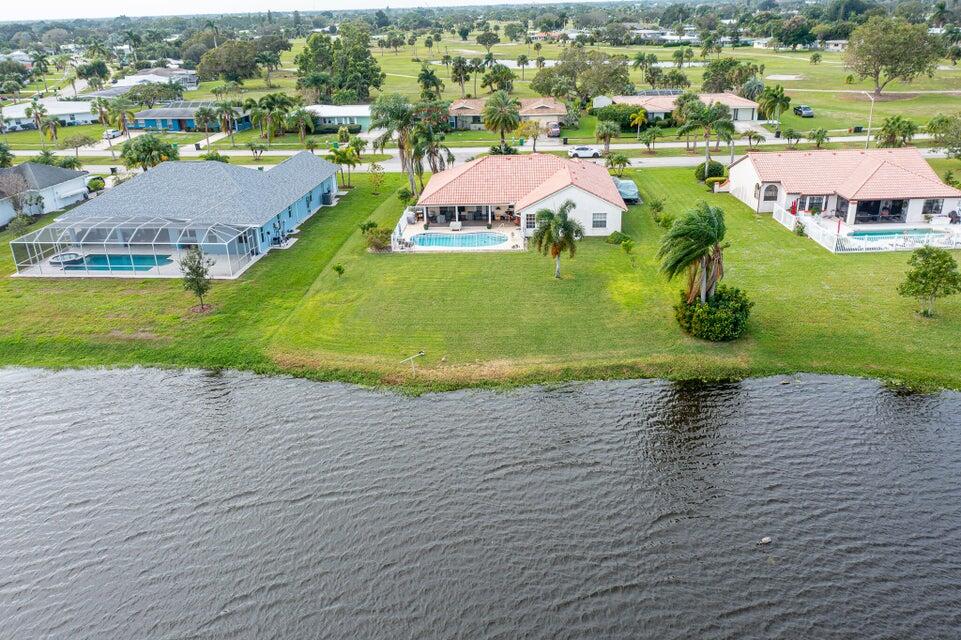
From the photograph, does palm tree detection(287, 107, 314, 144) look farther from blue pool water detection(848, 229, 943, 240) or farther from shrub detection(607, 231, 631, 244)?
blue pool water detection(848, 229, 943, 240)

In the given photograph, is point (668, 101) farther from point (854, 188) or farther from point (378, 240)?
point (378, 240)

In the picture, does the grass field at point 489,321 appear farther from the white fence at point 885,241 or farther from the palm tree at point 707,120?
the palm tree at point 707,120

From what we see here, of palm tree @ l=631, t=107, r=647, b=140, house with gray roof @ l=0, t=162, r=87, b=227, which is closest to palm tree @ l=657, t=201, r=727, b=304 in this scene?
house with gray roof @ l=0, t=162, r=87, b=227

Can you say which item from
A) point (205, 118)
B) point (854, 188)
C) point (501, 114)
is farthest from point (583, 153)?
point (205, 118)

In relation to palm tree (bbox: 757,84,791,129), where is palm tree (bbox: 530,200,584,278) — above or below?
below

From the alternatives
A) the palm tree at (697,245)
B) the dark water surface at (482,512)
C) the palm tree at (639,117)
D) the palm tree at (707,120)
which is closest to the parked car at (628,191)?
the palm tree at (707,120)

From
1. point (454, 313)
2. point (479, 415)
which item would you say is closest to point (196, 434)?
point (479, 415)

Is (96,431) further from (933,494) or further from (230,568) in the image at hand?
(933,494)
